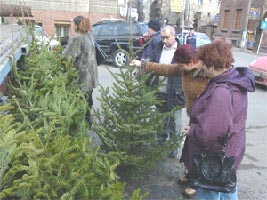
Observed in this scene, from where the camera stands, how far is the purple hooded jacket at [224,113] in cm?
222

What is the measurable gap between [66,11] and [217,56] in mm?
19338

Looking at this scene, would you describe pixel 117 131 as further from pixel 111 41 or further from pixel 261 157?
pixel 111 41

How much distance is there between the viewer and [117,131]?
3.52 metres

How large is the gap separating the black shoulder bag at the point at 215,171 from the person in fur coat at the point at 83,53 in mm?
2565

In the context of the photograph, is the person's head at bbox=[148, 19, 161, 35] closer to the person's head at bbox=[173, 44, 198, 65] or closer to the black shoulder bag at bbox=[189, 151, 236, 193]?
the person's head at bbox=[173, 44, 198, 65]

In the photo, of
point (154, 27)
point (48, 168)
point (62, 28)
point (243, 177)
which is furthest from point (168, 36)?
point (62, 28)

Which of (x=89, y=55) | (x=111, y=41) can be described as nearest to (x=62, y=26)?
(x=111, y=41)

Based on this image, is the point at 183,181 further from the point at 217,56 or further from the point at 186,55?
the point at 217,56

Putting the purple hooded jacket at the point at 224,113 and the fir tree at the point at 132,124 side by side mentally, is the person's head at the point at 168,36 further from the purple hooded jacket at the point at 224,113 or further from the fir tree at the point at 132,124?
the purple hooded jacket at the point at 224,113

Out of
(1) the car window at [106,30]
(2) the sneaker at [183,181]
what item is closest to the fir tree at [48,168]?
(2) the sneaker at [183,181]

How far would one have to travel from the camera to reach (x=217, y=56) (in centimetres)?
233

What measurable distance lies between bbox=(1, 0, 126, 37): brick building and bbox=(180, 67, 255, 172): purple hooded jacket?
1667cm

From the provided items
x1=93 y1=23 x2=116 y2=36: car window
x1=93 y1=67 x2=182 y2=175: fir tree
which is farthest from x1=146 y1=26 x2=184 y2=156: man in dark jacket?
x1=93 y1=23 x2=116 y2=36: car window

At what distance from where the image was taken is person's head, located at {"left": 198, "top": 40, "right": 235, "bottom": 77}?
Answer: 2.33 meters
